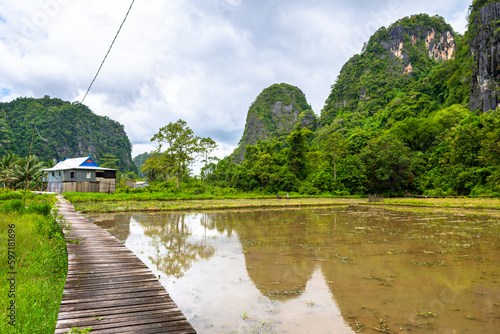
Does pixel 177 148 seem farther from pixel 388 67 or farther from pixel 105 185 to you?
pixel 388 67

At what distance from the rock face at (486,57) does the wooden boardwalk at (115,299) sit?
4891cm

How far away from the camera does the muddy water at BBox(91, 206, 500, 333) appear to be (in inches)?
141

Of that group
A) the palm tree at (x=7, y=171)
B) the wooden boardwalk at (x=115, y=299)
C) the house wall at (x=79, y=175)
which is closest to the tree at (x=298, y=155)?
the house wall at (x=79, y=175)

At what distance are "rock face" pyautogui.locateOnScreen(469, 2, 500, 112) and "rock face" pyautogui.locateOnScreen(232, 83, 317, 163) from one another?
54.4 metres

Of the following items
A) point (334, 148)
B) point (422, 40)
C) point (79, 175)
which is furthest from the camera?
point (422, 40)

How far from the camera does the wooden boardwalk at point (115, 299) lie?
2.81m

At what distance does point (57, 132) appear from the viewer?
285ft

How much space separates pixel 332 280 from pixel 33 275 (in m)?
5.39

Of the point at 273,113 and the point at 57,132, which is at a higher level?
the point at 273,113

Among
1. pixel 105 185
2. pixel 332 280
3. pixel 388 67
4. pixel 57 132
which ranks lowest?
pixel 332 280

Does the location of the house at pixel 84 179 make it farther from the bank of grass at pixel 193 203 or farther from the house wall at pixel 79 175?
the bank of grass at pixel 193 203

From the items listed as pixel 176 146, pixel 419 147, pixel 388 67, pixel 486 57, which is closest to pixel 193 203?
pixel 176 146

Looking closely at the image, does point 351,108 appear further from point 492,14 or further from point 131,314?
point 131,314

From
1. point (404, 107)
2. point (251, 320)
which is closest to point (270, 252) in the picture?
point (251, 320)
